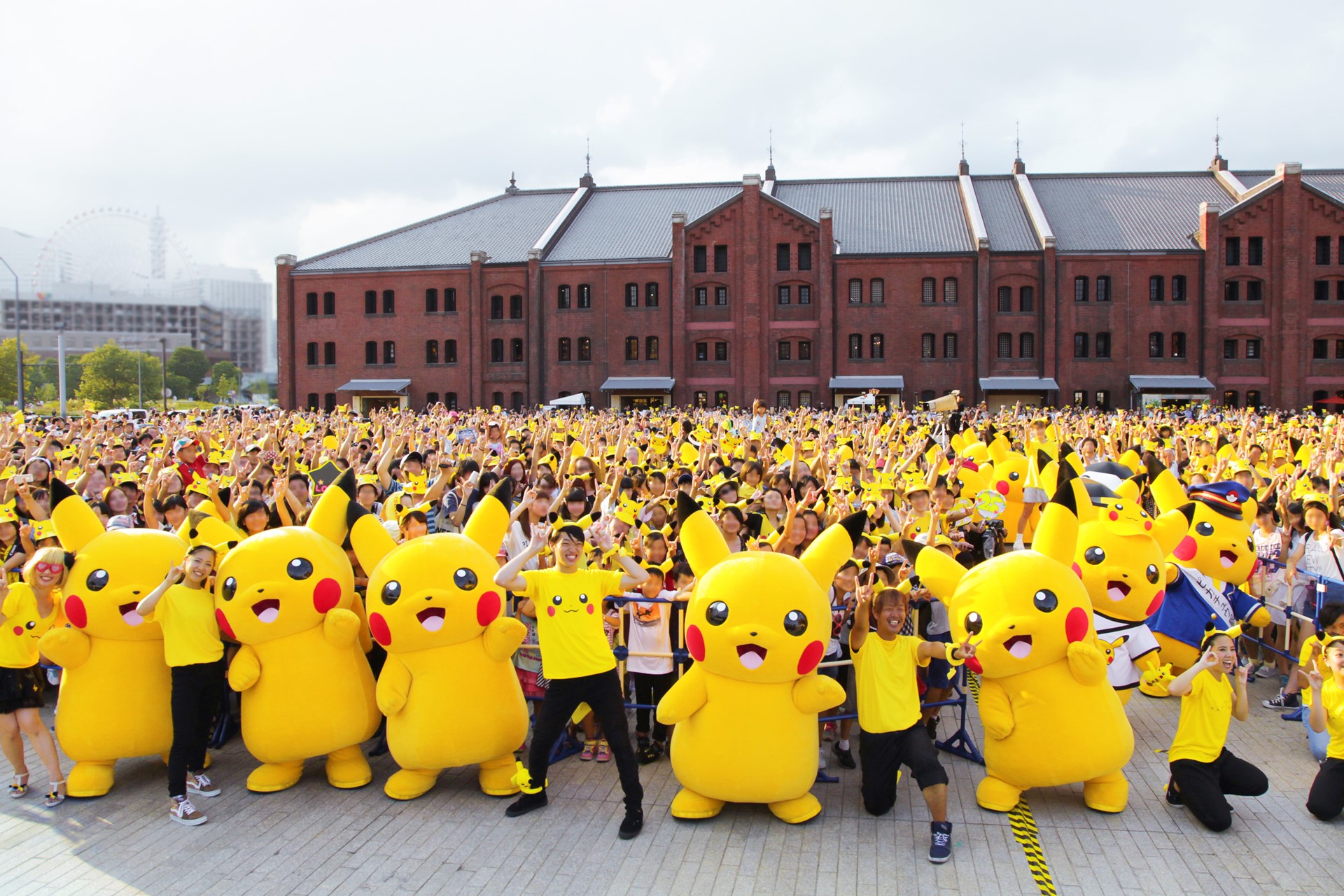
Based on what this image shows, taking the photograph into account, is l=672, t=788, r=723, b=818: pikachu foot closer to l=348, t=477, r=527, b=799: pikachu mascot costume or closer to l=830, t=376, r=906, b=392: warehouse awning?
l=348, t=477, r=527, b=799: pikachu mascot costume

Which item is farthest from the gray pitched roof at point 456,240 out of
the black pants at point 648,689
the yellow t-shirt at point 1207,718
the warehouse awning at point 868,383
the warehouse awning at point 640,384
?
the yellow t-shirt at point 1207,718

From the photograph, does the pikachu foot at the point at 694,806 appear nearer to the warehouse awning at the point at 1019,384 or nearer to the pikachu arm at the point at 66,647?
the pikachu arm at the point at 66,647

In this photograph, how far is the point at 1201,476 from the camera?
11117 mm

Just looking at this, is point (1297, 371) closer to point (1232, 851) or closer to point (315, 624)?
point (1232, 851)

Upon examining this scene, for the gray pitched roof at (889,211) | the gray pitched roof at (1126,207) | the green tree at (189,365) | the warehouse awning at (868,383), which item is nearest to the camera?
the warehouse awning at (868,383)

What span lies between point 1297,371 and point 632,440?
35184 millimetres

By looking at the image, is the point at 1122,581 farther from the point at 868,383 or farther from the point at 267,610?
Result: the point at 868,383

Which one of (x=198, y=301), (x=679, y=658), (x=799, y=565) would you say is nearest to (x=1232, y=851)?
(x=799, y=565)

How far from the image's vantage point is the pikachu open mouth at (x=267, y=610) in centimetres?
591

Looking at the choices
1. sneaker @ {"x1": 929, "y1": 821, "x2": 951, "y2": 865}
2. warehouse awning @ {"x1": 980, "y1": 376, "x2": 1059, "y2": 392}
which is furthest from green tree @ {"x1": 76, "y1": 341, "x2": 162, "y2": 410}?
sneaker @ {"x1": 929, "y1": 821, "x2": 951, "y2": 865}

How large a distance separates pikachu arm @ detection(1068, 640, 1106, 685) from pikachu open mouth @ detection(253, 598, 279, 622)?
4.99 m

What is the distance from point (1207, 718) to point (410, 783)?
16.7 ft

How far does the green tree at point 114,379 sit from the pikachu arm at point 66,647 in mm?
71611

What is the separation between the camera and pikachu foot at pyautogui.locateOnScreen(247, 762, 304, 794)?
6.22 m
